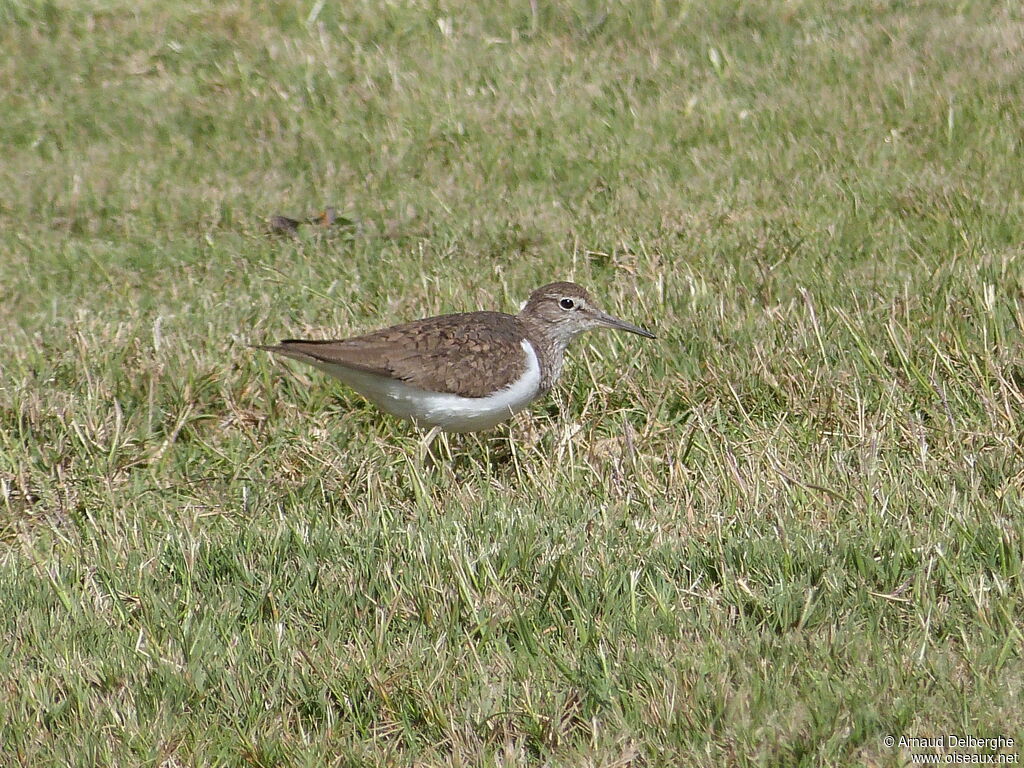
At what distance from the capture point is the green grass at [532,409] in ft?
11.6

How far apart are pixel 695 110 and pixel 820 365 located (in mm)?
3615

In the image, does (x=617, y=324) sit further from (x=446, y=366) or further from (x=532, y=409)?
(x=446, y=366)

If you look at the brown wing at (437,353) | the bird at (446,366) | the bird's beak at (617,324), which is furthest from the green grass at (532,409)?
the brown wing at (437,353)

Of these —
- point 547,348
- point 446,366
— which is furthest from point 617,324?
point 446,366

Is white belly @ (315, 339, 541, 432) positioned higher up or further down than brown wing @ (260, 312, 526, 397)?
further down

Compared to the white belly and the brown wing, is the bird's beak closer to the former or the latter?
the brown wing

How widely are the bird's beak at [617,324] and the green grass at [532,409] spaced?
109mm

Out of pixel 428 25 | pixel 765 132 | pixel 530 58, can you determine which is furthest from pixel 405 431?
pixel 428 25

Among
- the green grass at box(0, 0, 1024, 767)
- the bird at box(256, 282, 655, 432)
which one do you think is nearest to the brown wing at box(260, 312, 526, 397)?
the bird at box(256, 282, 655, 432)

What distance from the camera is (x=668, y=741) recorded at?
3316 millimetres

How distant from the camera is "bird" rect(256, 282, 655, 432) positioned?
18.6 feet

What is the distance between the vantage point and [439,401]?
19.0ft

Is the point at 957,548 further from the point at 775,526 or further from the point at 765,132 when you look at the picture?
the point at 765,132

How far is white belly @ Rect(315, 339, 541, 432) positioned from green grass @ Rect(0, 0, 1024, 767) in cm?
21
